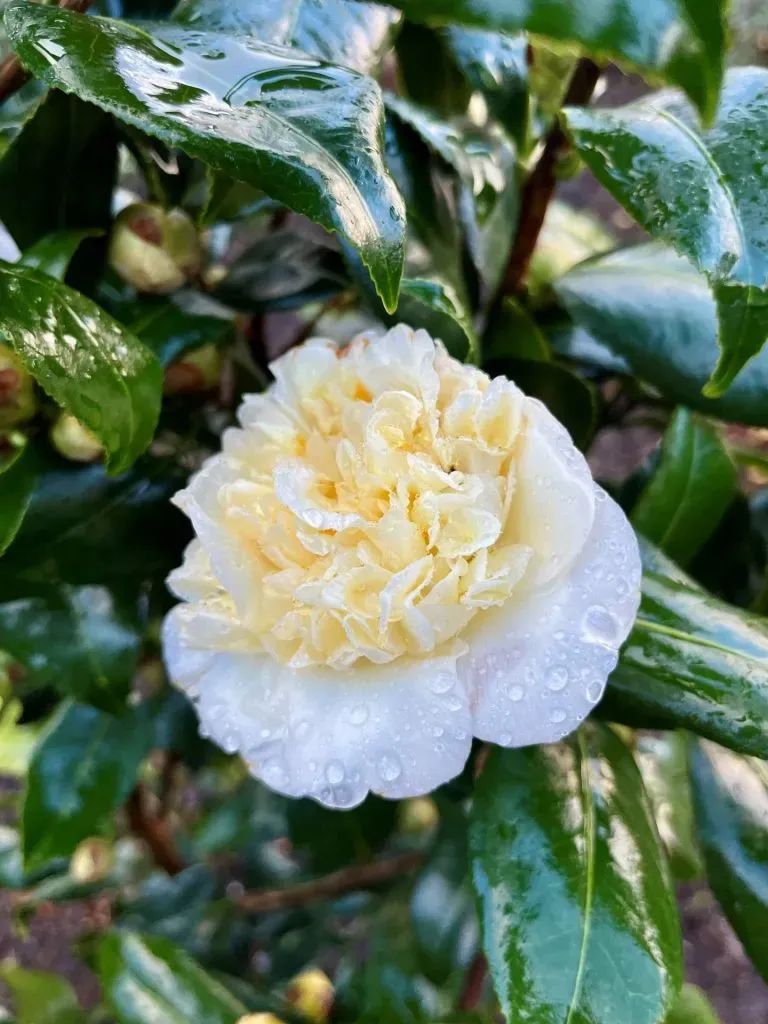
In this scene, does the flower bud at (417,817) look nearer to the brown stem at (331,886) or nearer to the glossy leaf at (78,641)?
the brown stem at (331,886)

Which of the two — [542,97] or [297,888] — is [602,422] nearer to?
[542,97]

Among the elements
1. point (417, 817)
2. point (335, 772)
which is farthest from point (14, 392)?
point (417, 817)

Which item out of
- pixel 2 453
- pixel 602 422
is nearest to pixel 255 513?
pixel 2 453

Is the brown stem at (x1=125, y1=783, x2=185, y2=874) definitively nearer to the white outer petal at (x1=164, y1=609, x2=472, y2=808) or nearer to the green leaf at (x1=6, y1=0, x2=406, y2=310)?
the white outer petal at (x1=164, y1=609, x2=472, y2=808)

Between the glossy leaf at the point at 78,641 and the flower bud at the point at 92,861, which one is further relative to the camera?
the flower bud at the point at 92,861

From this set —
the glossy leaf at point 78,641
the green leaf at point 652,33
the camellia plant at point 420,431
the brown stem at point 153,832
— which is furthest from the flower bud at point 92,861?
the green leaf at point 652,33

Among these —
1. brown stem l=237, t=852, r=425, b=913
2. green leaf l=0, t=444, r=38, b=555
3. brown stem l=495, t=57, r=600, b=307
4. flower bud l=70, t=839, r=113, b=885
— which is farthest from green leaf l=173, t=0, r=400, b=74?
flower bud l=70, t=839, r=113, b=885
